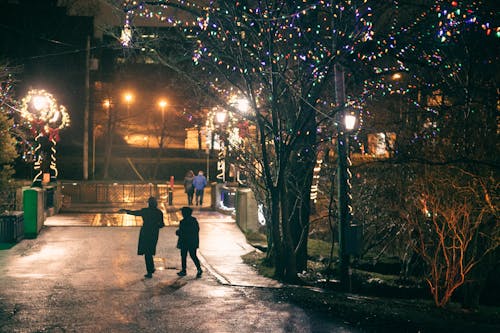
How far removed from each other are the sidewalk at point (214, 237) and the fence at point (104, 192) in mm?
2486

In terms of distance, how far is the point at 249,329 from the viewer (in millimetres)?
9930

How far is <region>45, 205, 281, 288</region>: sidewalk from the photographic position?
14945 mm

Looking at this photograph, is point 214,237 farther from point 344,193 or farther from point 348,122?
point 348,122

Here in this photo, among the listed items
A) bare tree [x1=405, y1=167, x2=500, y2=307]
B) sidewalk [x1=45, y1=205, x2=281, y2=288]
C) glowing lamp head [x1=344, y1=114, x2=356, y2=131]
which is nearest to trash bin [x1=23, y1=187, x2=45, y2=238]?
sidewalk [x1=45, y1=205, x2=281, y2=288]

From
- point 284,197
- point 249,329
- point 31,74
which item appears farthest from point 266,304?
point 31,74

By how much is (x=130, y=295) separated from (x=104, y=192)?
71.0 feet

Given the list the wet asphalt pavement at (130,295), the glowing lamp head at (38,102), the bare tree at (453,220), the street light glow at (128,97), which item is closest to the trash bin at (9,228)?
the wet asphalt pavement at (130,295)

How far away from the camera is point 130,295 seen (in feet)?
40.4

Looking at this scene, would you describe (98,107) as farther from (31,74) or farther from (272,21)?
(272,21)

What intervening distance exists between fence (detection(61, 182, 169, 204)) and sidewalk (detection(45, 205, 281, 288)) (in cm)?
249

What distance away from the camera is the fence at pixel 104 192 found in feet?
107

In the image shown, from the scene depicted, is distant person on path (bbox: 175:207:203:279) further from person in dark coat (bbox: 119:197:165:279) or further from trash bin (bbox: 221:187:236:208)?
trash bin (bbox: 221:187:236:208)

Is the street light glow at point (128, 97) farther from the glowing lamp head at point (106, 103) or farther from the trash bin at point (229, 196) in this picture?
the trash bin at point (229, 196)

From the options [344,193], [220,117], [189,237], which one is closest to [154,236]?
[189,237]
